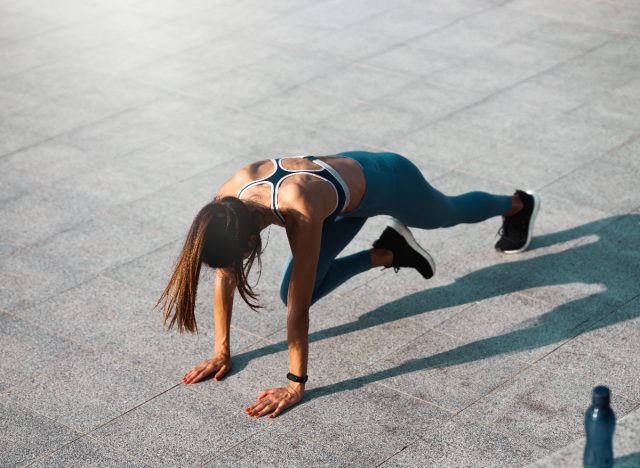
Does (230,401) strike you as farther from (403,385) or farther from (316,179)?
(316,179)

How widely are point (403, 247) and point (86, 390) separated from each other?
6.46 ft

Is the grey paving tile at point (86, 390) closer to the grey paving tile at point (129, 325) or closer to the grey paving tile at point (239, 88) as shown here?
the grey paving tile at point (129, 325)

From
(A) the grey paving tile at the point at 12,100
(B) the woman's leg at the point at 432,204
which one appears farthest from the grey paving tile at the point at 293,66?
(B) the woman's leg at the point at 432,204

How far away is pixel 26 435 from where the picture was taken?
197 inches

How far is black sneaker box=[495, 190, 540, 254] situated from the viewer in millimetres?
6547

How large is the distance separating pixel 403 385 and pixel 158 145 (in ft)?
12.7

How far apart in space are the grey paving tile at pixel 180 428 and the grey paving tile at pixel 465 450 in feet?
2.58

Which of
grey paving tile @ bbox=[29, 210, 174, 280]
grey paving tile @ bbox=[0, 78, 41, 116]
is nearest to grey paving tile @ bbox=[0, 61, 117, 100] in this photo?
grey paving tile @ bbox=[0, 78, 41, 116]

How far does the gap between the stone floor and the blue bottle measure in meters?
0.31

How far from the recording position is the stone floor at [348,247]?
501 centimetres

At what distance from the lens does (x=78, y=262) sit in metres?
6.66

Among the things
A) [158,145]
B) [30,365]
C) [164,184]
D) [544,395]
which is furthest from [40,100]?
[544,395]

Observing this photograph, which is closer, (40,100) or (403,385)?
(403,385)

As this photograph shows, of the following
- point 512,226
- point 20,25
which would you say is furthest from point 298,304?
point 20,25
